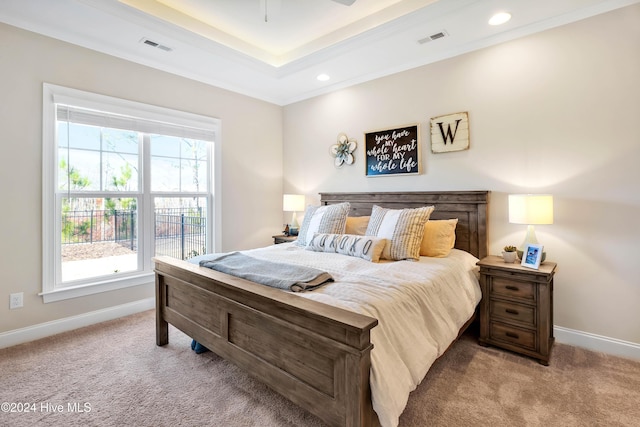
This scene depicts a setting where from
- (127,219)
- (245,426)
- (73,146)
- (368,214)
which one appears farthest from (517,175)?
(73,146)

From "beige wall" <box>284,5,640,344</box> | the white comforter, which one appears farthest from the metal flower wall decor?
the white comforter

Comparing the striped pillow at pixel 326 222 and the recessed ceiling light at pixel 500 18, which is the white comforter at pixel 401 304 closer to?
the striped pillow at pixel 326 222

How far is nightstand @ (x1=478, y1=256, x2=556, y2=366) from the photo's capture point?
226 centimetres

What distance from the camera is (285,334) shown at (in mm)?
1546

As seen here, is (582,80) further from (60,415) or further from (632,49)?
(60,415)

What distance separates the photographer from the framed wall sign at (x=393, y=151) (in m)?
3.35

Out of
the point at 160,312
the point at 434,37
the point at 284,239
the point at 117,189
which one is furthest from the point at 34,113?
the point at 434,37

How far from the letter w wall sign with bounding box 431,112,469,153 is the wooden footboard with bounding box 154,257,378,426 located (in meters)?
2.36

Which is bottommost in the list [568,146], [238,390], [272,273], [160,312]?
[238,390]

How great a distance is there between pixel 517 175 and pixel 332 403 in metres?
2.51

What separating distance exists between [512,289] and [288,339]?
73.6 inches

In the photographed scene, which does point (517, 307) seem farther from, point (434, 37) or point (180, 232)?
point (180, 232)

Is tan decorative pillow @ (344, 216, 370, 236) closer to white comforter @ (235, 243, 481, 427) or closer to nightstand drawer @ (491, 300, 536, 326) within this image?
white comforter @ (235, 243, 481, 427)

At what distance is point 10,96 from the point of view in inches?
100
